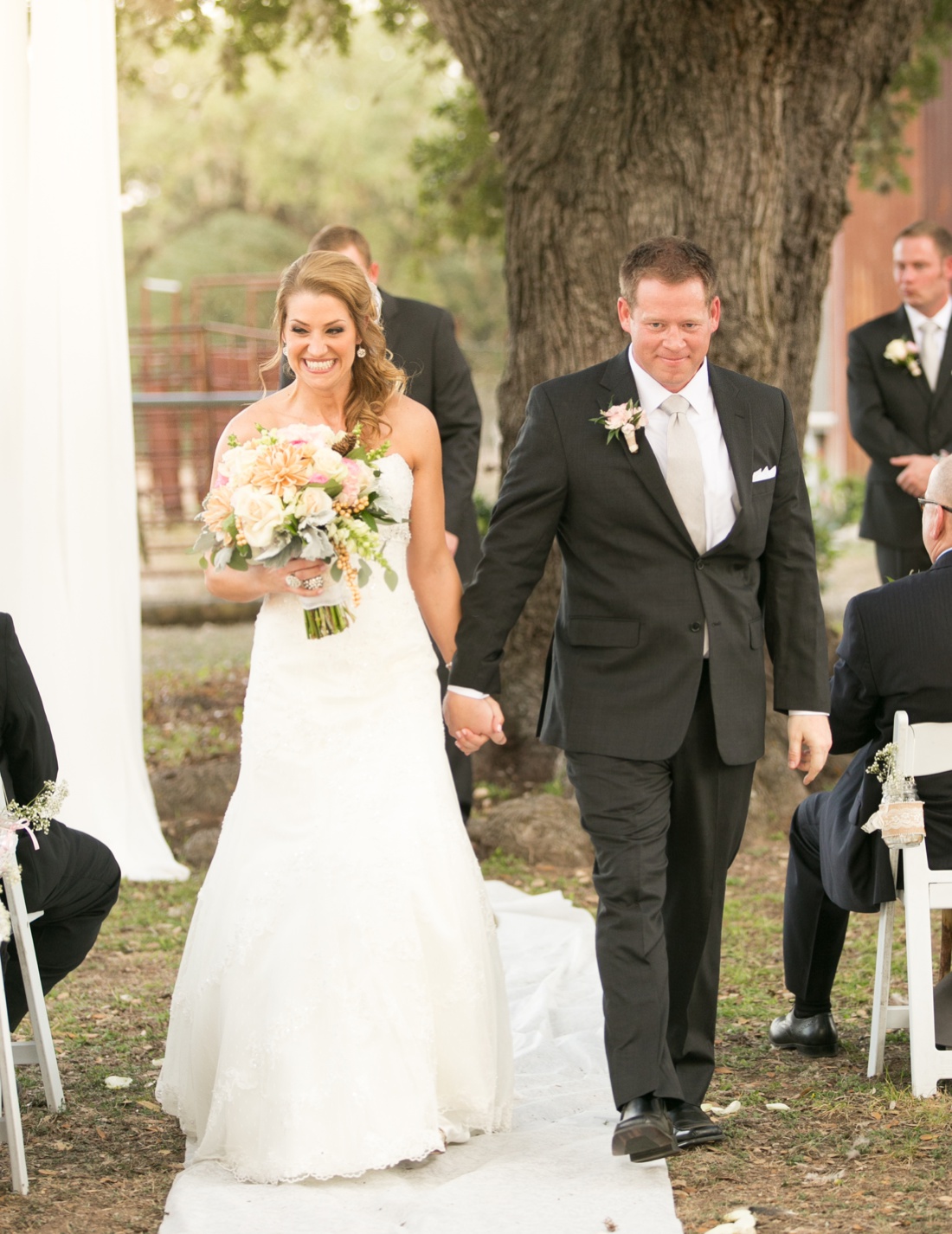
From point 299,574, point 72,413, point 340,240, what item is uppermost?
point 340,240

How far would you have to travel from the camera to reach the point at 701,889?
13.1 ft

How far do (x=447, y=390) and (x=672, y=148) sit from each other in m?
1.93

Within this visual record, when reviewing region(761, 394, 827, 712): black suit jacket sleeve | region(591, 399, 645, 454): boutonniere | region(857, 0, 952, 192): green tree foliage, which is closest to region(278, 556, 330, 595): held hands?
region(591, 399, 645, 454): boutonniere

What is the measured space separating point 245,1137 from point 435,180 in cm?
845

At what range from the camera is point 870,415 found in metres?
7.73

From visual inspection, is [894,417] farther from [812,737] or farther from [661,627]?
[661,627]

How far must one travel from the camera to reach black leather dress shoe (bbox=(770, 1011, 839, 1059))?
4652mm

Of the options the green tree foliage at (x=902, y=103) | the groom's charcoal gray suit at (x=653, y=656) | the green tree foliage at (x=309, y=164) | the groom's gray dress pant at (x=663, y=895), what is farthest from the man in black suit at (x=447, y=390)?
the green tree foliage at (x=309, y=164)

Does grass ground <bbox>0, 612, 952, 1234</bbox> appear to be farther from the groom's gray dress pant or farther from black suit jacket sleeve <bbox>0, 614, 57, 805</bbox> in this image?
black suit jacket sleeve <bbox>0, 614, 57, 805</bbox>

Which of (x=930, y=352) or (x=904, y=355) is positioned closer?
(x=904, y=355)

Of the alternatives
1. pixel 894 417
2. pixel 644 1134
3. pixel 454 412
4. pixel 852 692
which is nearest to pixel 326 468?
pixel 852 692

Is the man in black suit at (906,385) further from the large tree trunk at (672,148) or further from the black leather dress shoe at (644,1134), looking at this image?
the black leather dress shoe at (644,1134)

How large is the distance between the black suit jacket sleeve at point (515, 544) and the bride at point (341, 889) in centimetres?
24

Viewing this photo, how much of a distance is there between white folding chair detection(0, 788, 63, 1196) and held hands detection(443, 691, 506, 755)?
3.71ft
